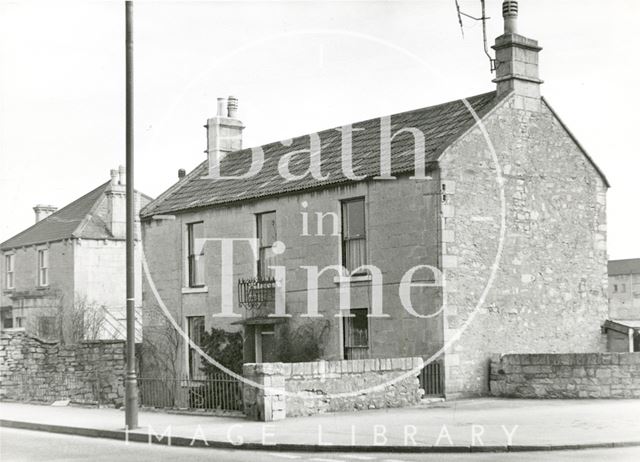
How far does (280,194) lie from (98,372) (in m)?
7.17

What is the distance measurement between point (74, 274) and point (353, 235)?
76.8 ft

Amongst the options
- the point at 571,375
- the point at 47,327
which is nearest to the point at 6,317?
the point at 47,327

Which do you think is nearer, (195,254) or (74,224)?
(195,254)

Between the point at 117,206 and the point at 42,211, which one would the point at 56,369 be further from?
the point at 42,211

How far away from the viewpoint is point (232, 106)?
3466cm

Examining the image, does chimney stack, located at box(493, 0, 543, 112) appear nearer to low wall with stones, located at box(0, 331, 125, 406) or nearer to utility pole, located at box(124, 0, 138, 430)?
utility pole, located at box(124, 0, 138, 430)

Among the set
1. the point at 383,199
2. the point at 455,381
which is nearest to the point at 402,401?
the point at 455,381

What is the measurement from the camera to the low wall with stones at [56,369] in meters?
26.8

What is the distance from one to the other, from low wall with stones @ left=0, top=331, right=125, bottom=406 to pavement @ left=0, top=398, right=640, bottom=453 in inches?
195

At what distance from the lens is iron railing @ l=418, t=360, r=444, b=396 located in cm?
2217

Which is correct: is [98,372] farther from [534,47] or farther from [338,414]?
[534,47]

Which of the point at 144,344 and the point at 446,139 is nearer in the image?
the point at 446,139

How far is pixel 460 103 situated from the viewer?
995 inches

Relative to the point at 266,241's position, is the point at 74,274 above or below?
below
